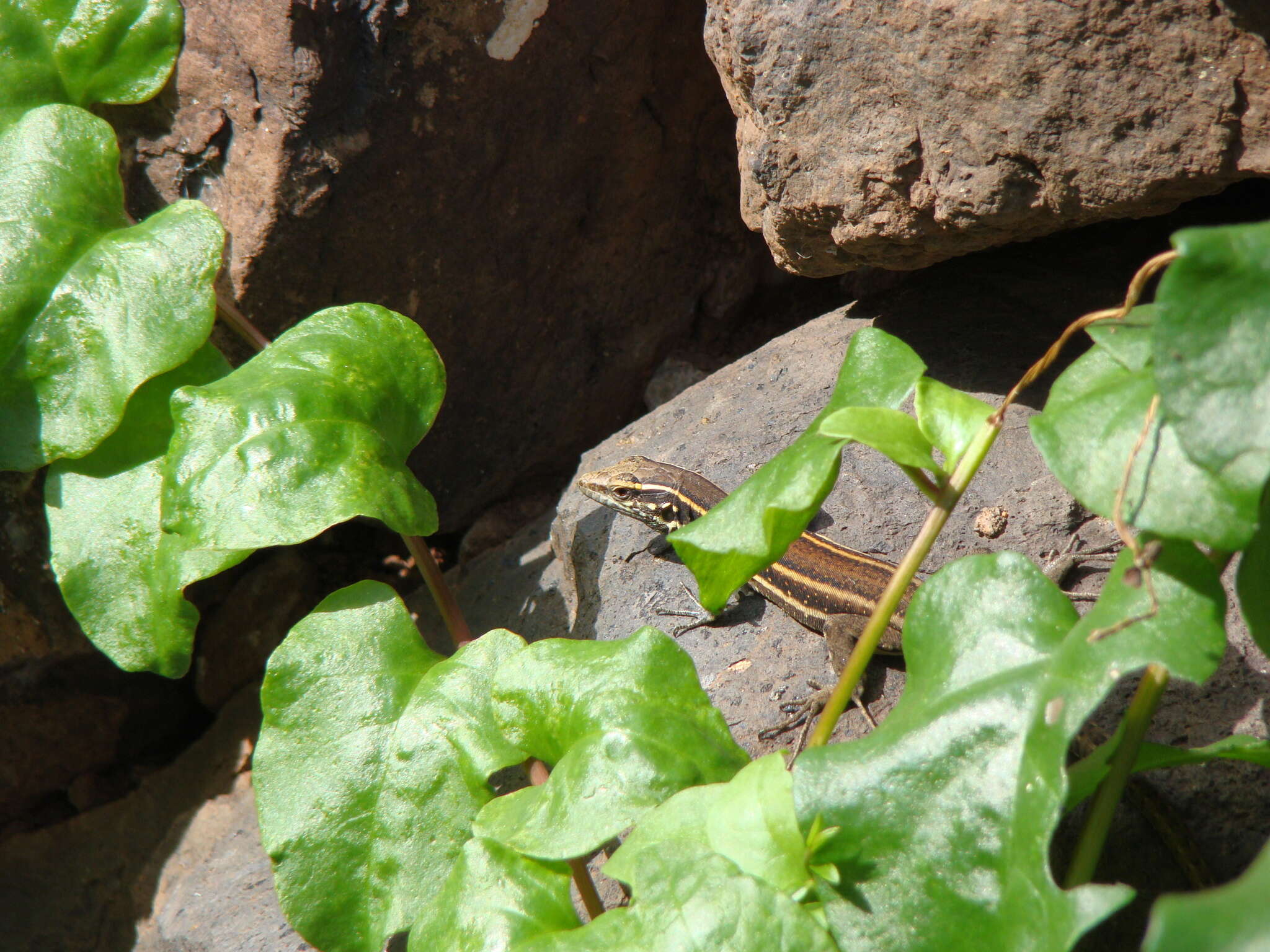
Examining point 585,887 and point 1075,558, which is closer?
point 585,887

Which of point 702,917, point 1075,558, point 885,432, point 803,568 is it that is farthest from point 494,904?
point 1075,558

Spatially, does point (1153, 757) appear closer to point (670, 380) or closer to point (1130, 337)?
point (1130, 337)

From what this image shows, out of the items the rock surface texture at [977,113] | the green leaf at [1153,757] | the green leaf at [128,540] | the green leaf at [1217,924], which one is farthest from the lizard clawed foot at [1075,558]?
the green leaf at [128,540]

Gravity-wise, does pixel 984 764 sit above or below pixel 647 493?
above

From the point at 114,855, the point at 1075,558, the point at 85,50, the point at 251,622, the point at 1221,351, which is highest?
the point at 85,50

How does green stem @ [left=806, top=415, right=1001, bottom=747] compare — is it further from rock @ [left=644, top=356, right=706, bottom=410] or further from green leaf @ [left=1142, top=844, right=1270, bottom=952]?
rock @ [left=644, top=356, right=706, bottom=410]
